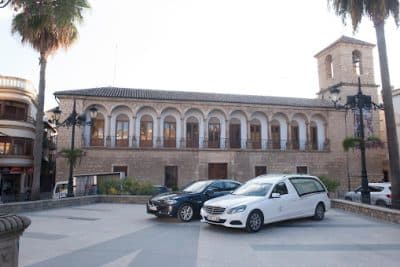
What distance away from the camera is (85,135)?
92.5ft

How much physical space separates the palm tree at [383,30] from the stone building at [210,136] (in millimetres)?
17734

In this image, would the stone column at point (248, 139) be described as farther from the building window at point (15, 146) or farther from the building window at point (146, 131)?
the building window at point (15, 146)

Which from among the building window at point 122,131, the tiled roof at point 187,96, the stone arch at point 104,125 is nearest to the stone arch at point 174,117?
the tiled roof at point 187,96

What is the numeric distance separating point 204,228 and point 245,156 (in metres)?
20.8

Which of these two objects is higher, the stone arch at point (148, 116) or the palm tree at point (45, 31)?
the palm tree at point (45, 31)

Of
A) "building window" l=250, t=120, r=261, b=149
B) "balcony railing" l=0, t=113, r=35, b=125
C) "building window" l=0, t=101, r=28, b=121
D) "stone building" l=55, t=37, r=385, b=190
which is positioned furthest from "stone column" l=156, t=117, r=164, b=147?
"building window" l=0, t=101, r=28, b=121

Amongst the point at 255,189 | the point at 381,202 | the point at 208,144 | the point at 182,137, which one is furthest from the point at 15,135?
the point at 381,202

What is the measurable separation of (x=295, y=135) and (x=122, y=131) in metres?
17.0

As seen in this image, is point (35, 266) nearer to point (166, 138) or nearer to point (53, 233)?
point (53, 233)

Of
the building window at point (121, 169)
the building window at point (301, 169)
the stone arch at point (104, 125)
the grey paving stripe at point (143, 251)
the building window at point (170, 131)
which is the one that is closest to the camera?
the grey paving stripe at point (143, 251)

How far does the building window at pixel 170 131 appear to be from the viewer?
29.8 metres

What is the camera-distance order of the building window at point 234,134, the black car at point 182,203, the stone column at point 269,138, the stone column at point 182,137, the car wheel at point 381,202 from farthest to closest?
the stone column at point 269,138 < the building window at point 234,134 < the stone column at point 182,137 < the car wheel at point 381,202 < the black car at point 182,203

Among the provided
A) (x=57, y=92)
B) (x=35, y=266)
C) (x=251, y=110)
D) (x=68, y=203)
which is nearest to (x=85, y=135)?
(x=57, y=92)

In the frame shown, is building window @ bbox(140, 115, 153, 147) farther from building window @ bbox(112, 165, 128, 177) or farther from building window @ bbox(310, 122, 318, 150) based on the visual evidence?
building window @ bbox(310, 122, 318, 150)
